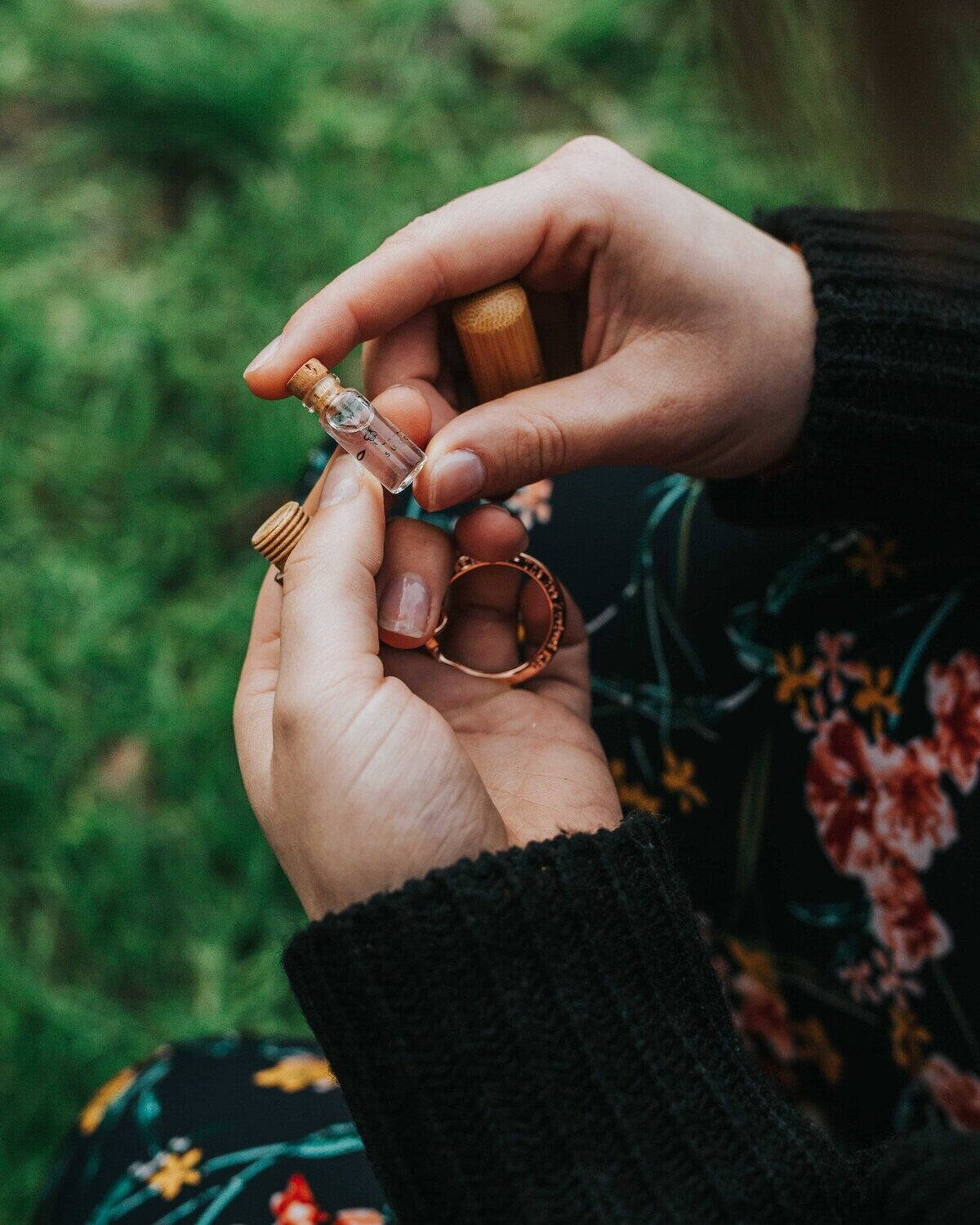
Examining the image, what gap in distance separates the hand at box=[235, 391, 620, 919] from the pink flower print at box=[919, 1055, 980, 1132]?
29 cm

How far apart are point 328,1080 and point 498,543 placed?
0.43 metres

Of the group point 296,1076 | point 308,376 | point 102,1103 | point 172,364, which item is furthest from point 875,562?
point 172,364

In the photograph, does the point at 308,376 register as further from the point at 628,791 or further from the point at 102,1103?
the point at 102,1103

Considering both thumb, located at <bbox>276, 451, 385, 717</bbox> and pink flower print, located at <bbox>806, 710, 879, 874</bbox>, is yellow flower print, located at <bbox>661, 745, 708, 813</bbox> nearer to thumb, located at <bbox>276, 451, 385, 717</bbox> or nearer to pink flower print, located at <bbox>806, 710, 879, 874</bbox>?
pink flower print, located at <bbox>806, 710, 879, 874</bbox>

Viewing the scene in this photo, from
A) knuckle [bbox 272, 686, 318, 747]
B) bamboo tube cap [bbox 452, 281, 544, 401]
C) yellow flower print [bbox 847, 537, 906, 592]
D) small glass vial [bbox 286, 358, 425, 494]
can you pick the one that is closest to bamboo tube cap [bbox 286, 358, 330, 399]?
small glass vial [bbox 286, 358, 425, 494]

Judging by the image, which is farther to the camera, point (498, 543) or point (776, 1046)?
point (776, 1046)

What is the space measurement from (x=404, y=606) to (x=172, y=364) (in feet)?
2.96

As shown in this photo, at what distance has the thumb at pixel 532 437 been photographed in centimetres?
74

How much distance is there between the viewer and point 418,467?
29.9 inches

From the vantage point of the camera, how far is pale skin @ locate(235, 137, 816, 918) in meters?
0.70

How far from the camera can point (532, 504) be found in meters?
0.97

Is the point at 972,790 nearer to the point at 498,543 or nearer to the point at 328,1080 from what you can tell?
the point at 498,543

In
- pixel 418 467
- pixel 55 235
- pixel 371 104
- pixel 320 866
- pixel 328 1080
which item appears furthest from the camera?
pixel 371 104

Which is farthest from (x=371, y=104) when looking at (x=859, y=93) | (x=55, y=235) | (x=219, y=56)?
(x=859, y=93)
